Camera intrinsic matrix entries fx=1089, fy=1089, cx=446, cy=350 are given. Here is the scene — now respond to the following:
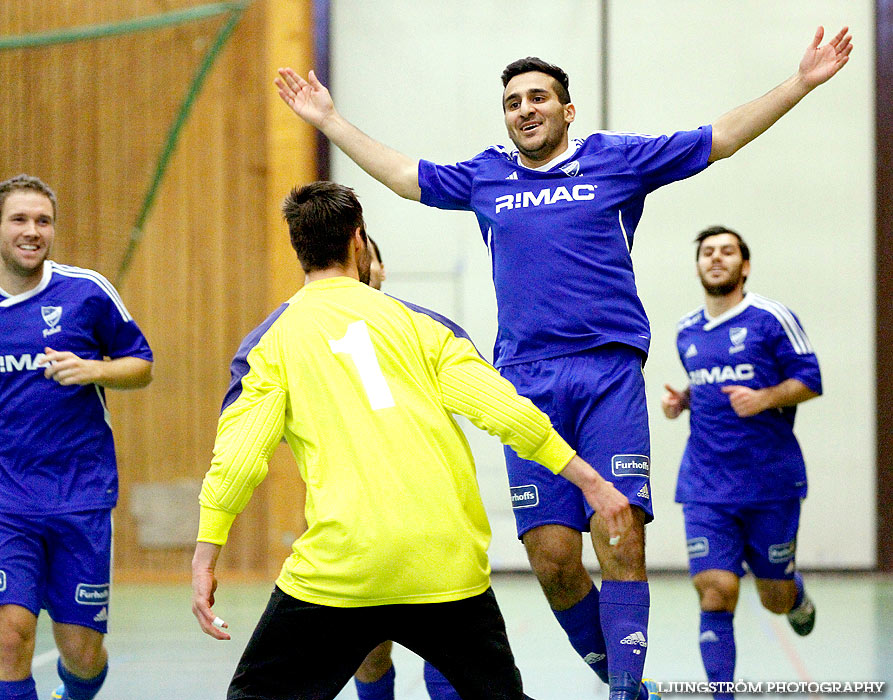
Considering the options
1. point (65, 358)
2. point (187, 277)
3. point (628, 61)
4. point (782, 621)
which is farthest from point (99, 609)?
point (628, 61)

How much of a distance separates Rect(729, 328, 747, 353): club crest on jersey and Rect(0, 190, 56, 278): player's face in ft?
11.2

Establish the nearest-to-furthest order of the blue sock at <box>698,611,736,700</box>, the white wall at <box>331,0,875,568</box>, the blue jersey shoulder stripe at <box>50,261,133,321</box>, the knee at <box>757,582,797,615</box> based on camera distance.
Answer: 1. the blue jersey shoulder stripe at <box>50,261,133,321</box>
2. the blue sock at <box>698,611,736,700</box>
3. the knee at <box>757,582,797,615</box>
4. the white wall at <box>331,0,875,568</box>

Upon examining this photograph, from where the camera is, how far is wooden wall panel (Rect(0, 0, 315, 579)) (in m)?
10.1

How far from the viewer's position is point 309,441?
2803 millimetres

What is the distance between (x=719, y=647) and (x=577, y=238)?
238 centimetres

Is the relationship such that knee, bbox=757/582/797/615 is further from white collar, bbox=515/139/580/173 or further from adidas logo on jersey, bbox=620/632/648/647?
white collar, bbox=515/139/580/173

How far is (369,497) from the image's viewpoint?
2725 millimetres

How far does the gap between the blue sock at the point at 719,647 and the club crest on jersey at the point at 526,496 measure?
5.86ft

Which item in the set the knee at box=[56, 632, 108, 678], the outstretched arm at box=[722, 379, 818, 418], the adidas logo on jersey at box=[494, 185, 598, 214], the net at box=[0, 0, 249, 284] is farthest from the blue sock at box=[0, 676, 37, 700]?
the net at box=[0, 0, 249, 284]

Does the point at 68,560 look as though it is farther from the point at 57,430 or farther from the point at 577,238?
the point at 577,238

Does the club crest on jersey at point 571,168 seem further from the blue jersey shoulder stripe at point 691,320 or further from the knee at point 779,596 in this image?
the knee at point 779,596

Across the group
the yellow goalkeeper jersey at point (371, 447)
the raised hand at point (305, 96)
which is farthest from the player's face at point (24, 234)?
the yellow goalkeeper jersey at point (371, 447)

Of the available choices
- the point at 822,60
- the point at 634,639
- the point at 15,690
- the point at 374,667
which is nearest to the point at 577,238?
the point at 822,60

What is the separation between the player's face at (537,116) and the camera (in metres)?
3.98
